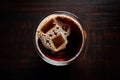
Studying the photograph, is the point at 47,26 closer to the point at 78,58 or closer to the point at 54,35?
the point at 54,35

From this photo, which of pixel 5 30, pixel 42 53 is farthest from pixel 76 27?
pixel 5 30

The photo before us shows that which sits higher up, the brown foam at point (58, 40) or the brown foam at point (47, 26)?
the brown foam at point (47, 26)

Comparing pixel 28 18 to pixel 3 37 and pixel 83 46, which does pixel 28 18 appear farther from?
pixel 83 46

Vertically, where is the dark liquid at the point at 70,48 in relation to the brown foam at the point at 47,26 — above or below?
below

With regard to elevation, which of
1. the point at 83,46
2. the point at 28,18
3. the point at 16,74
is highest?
the point at 28,18

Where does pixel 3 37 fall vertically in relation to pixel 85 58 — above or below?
above

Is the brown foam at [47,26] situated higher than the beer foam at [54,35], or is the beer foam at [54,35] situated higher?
the brown foam at [47,26]
